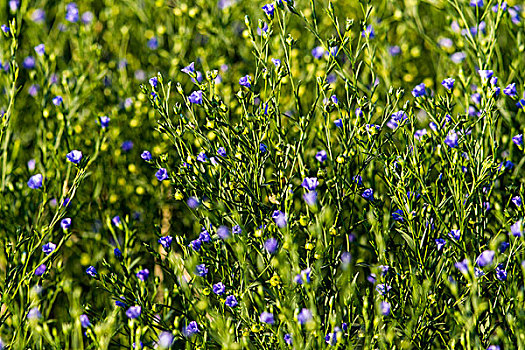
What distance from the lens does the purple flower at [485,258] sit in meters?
1.73

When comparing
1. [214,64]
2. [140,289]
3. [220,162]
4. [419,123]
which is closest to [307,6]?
[214,64]

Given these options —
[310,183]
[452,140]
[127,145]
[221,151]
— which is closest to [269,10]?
[221,151]

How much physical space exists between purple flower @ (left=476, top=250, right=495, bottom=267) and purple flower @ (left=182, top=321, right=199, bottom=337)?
3.10 ft

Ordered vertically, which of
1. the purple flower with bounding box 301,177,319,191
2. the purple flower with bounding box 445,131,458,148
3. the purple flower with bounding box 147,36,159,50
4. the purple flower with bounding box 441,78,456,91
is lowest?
the purple flower with bounding box 147,36,159,50

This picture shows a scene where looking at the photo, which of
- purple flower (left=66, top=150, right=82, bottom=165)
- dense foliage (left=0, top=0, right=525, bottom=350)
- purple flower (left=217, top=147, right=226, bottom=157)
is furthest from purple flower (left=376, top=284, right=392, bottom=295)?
purple flower (left=66, top=150, right=82, bottom=165)

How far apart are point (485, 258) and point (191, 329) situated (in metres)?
0.97

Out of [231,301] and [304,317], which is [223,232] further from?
[304,317]

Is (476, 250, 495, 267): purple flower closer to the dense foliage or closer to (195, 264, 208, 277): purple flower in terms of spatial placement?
the dense foliage

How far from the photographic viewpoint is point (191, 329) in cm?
194

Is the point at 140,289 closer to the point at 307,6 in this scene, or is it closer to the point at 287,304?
the point at 287,304

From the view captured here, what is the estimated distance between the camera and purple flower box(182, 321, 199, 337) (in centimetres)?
192

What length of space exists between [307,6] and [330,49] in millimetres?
1706

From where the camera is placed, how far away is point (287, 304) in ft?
5.82

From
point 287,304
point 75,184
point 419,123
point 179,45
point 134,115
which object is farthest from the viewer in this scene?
point 179,45
